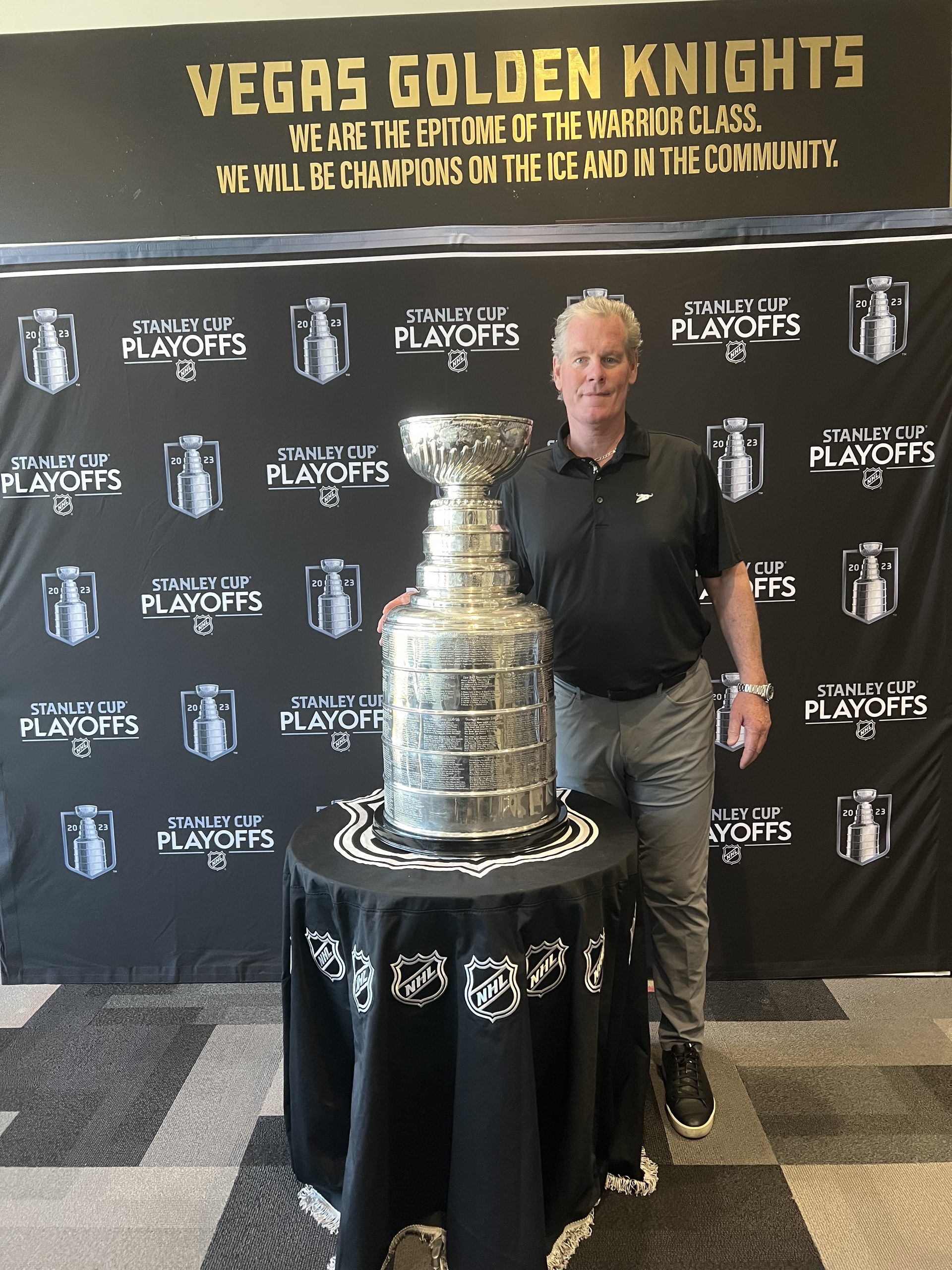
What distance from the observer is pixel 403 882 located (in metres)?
1.48

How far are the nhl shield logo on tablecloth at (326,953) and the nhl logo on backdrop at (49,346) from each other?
1880mm

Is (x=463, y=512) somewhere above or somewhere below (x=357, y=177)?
below

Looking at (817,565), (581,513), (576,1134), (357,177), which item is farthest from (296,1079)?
(357,177)

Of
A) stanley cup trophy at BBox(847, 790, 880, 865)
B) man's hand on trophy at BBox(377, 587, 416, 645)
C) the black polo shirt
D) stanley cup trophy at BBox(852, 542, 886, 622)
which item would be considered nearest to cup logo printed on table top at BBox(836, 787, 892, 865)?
stanley cup trophy at BBox(847, 790, 880, 865)

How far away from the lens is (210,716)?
108 inches

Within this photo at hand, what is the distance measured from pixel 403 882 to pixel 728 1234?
1.00m

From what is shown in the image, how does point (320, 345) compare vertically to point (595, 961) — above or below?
above

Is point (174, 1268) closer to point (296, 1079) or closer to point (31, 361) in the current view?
point (296, 1079)

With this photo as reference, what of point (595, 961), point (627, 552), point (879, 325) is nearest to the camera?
point (595, 961)

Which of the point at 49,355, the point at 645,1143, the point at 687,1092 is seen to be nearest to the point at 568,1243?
the point at 645,1143

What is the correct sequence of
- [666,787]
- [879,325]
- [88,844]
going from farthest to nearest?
[88,844] → [879,325] → [666,787]

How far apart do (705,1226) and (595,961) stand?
2.27 ft

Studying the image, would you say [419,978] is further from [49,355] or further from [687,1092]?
[49,355]

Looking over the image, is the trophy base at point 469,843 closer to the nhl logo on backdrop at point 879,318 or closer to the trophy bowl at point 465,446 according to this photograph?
the trophy bowl at point 465,446
